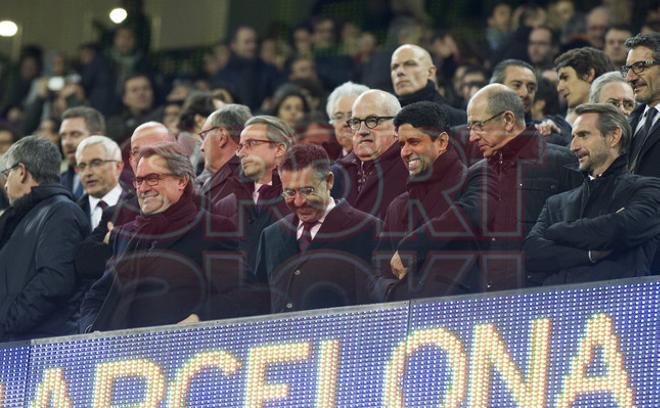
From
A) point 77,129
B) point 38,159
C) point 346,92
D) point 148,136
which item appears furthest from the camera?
point 77,129

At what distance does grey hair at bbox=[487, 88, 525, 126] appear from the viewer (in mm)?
9703

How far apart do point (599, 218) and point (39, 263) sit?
3.58 m

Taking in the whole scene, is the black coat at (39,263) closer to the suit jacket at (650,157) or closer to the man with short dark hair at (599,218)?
the man with short dark hair at (599,218)

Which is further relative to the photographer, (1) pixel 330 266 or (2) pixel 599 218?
(1) pixel 330 266

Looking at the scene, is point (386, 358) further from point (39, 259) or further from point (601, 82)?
point (601, 82)

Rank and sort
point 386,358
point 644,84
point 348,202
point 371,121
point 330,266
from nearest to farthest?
point 386,358 < point 330,266 < point 644,84 < point 348,202 < point 371,121

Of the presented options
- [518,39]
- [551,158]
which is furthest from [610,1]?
[551,158]

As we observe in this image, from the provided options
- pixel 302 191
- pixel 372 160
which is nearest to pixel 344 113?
pixel 372 160

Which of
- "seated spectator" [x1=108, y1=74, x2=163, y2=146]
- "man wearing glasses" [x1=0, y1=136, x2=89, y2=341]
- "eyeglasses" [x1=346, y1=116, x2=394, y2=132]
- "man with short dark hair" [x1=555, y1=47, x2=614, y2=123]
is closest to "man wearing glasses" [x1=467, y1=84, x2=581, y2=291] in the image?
"eyeglasses" [x1=346, y1=116, x2=394, y2=132]

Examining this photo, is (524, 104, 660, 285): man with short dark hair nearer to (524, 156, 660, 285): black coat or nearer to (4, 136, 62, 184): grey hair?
(524, 156, 660, 285): black coat

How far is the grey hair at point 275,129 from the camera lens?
10570 millimetres

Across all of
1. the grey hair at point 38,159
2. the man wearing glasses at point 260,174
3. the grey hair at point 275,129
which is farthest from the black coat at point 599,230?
the grey hair at point 38,159

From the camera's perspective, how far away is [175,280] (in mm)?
9328

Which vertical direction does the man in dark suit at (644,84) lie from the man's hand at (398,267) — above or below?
above
